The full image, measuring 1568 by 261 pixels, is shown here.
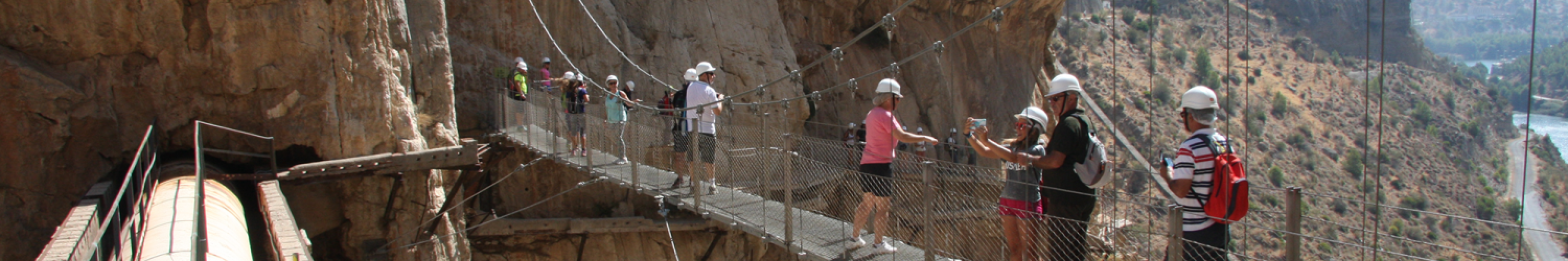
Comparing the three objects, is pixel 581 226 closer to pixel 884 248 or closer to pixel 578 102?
pixel 578 102

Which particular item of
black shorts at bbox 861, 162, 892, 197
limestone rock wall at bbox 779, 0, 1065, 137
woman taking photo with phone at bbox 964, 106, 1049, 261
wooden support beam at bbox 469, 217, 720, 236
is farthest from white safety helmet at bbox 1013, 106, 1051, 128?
limestone rock wall at bbox 779, 0, 1065, 137

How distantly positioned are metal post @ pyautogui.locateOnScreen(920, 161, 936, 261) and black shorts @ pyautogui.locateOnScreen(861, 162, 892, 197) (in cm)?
25

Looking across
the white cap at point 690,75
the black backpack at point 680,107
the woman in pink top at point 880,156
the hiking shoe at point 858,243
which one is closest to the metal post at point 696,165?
the black backpack at point 680,107

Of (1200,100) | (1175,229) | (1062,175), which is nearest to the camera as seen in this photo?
(1175,229)

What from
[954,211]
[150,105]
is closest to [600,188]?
[150,105]

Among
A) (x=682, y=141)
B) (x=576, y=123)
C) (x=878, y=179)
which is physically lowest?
(x=878, y=179)

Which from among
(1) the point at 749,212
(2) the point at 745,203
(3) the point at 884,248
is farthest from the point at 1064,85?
(2) the point at 745,203

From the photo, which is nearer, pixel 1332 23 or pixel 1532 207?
pixel 1532 207

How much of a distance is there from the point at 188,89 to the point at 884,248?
4314 millimetres

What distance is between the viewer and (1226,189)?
2.71m

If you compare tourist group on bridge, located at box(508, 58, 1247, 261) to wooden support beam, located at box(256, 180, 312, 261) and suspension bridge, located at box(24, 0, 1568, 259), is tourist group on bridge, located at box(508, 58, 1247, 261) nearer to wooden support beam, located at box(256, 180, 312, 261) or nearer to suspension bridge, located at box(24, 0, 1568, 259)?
suspension bridge, located at box(24, 0, 1568, 259)

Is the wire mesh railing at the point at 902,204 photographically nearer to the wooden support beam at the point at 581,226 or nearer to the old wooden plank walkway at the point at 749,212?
the old wooden plank walkway at the point at 749,212

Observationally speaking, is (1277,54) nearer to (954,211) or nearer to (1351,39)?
(1351,39)

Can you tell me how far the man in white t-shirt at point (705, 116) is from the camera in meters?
5.62
